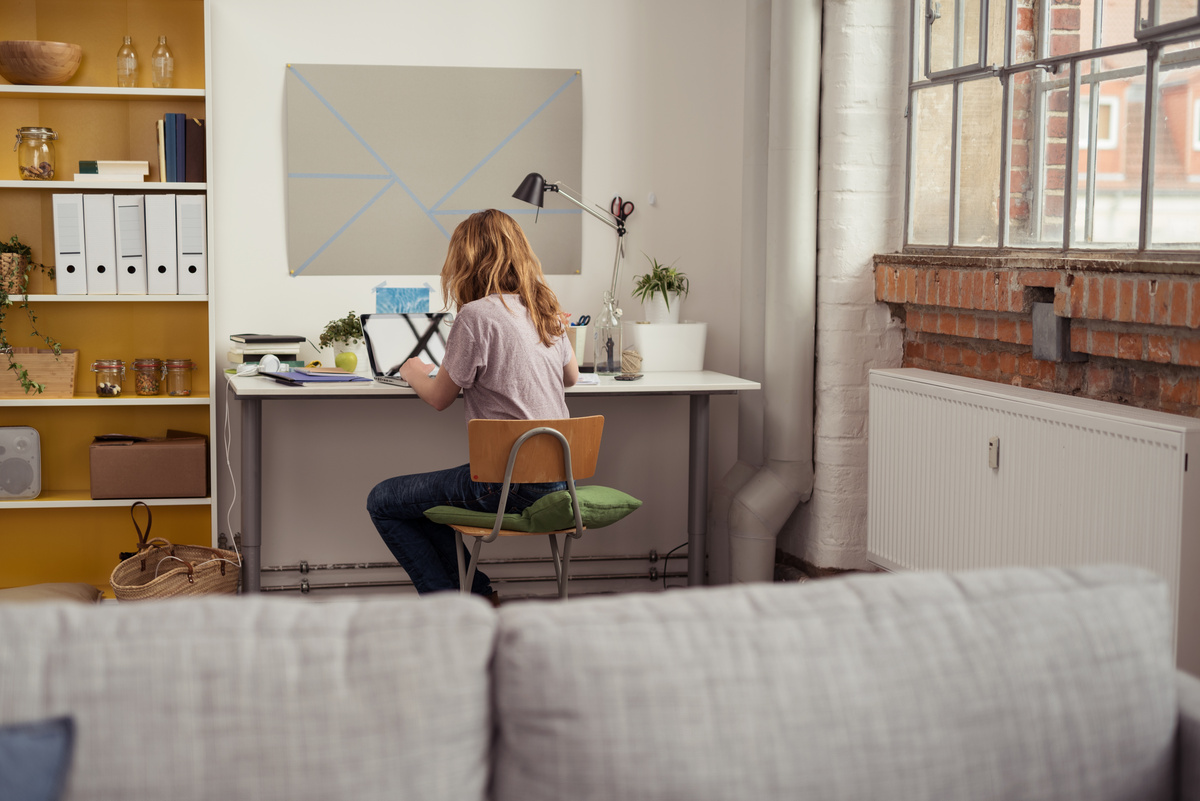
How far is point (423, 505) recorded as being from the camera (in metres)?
2.87

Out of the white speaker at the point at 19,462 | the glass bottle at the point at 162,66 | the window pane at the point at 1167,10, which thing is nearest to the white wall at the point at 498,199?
the glass bottle at the point at 162,66

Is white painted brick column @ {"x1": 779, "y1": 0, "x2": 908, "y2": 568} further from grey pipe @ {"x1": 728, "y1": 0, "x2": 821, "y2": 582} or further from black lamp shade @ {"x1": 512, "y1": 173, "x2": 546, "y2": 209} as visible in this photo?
black lamp shade @ {"x1": 512, "y1": 173, "x2": 546, "y2": 209}

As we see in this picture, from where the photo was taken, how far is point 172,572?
3.11m

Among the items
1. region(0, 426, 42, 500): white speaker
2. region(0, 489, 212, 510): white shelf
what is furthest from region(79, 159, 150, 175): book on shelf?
region(0, 489, 212, 510): white shelf

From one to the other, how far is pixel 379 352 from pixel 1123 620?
99.1 inches

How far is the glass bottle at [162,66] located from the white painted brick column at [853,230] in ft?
6.79

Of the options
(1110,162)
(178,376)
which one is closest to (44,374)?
(178,376)

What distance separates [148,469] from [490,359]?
4.47 feet

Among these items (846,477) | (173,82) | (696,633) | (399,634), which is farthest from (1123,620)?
(173,82)

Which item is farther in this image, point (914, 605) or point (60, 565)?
point (60, 565)

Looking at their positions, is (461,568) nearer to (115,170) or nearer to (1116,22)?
(115,170)

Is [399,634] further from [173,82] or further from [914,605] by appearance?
[173,82]

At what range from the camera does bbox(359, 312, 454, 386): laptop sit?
3.31m

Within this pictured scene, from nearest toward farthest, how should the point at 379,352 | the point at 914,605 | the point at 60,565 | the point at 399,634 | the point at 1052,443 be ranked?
the point at 399,634 → the point at 914,605 → the point at 1052,443 → the point at 379,352 → the point at 60,565
